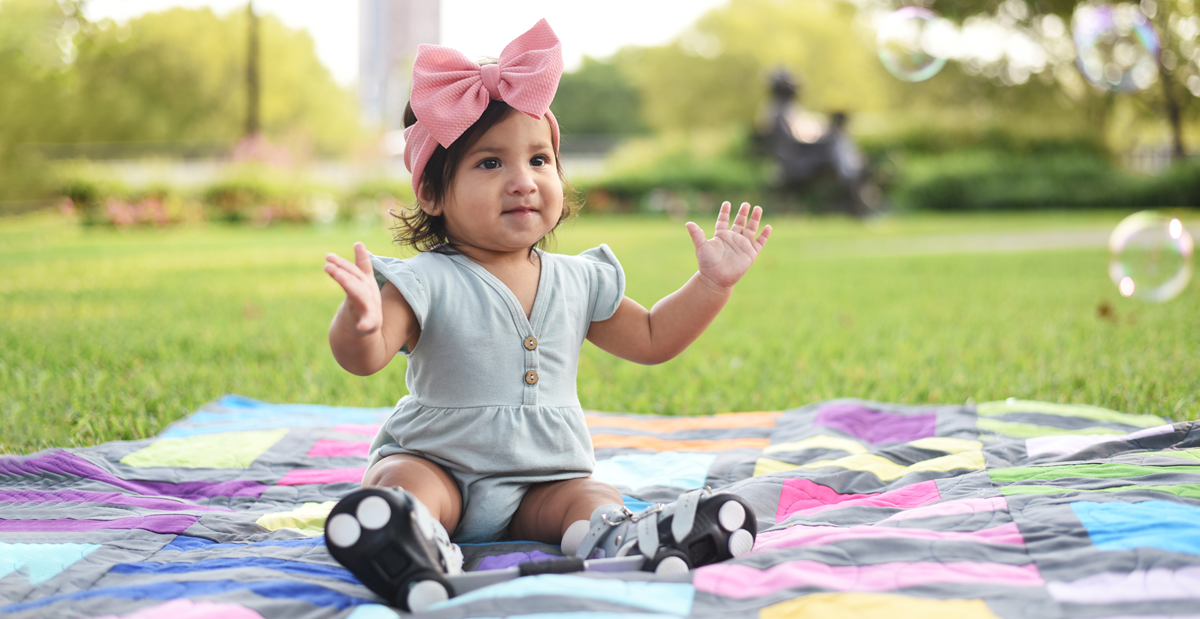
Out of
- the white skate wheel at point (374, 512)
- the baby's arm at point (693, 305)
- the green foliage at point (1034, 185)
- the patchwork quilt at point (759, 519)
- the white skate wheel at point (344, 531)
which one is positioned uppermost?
the green foliage at point (1034, 185)

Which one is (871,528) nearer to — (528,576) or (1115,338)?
(528,576)

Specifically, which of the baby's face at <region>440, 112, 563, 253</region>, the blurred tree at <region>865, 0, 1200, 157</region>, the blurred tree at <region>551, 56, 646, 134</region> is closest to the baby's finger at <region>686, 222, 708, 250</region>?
the baby's face at <region>440, 112, 563, 253</region>

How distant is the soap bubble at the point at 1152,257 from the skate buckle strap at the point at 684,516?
2675 millimetres

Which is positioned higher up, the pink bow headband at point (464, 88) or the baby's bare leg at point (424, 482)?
the pink bow headband at point (464, 88)

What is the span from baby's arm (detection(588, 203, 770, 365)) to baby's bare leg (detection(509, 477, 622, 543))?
1.01 feet

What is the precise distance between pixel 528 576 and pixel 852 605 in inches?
18.0

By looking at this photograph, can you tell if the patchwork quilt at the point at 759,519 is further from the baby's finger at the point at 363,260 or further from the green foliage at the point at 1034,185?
the green foliage at the point at 1034,185

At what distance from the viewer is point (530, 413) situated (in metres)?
1.67

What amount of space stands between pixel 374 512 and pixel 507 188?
2.07 feet

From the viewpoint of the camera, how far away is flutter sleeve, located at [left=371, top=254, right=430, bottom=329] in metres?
1.57

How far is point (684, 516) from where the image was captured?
55.3 inches

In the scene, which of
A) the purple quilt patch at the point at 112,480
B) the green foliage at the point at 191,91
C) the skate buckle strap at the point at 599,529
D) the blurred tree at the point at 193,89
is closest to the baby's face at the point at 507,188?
the skate buckle strap at the point at 599,529

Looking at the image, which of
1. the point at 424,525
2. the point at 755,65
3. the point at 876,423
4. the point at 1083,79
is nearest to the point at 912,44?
the point at 876,423

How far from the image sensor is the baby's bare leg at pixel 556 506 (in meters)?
1.60
